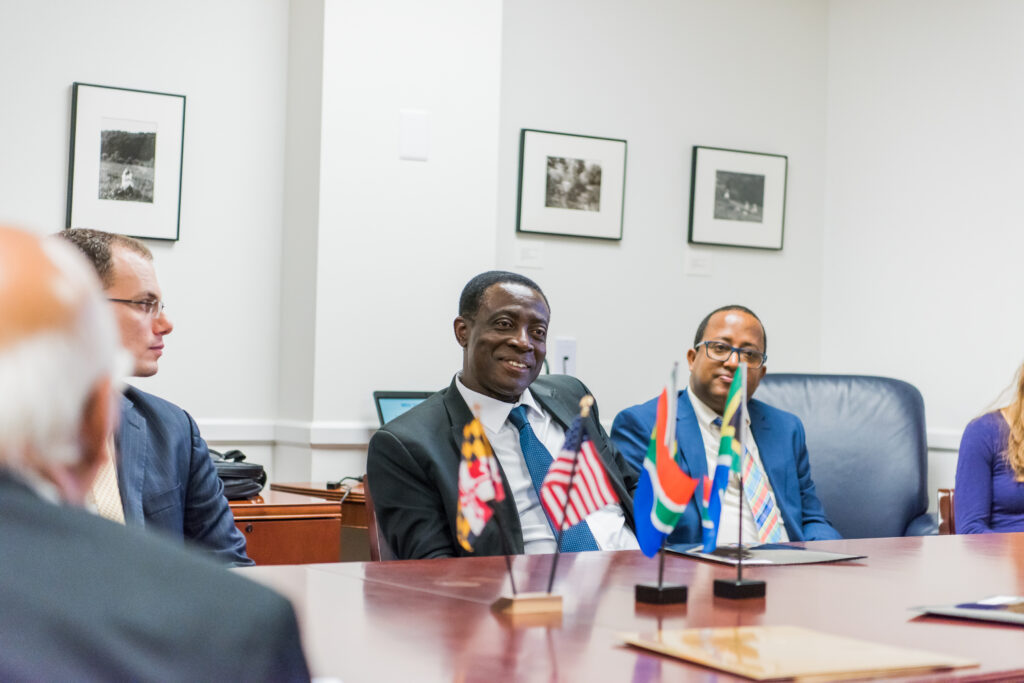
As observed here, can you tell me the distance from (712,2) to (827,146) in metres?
0.86

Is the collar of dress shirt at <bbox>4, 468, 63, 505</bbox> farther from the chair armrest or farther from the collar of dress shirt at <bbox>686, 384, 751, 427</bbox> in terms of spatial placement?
the chair armrest

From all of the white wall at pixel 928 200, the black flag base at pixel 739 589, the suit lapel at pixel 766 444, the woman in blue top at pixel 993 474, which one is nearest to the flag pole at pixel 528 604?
the black flag base at pixel 739 589

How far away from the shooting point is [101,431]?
2.53 ft

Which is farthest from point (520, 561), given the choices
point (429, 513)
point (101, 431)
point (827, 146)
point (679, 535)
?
point (827, 146)

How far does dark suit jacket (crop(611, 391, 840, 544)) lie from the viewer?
337cm

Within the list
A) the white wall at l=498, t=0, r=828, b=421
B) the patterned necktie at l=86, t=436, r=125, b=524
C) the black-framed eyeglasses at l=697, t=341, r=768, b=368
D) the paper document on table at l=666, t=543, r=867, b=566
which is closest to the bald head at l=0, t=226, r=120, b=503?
the patterned necktie at l=86, t=436, r=125, b=524

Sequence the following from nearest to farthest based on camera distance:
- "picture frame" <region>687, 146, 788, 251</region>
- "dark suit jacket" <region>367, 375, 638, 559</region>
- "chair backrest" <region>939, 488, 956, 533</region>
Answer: "dark suit jacket" <region>367, 375, 638, 559</region>, "chair backrest" <region>939, 488, 956, 533</region>, "picture frame" <region>687, 146, 788, 251</region>

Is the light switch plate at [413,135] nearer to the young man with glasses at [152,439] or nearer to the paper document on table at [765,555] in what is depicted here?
the young man with glasses at [152,439]

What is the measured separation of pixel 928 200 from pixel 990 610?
3636 millimetres

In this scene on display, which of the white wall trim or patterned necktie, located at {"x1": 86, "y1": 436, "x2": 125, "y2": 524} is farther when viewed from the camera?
the white wall trim

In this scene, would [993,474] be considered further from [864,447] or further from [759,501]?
[759,501]

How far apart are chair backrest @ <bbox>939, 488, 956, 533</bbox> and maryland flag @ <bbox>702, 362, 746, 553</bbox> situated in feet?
6.23

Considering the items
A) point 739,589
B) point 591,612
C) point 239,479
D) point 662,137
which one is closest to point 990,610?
point 739,589

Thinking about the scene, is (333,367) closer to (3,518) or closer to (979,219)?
(979,219)
